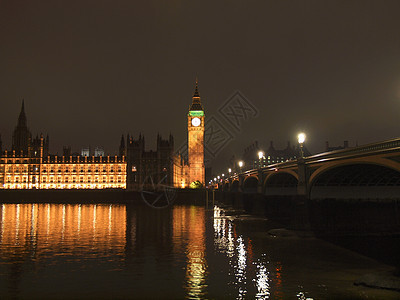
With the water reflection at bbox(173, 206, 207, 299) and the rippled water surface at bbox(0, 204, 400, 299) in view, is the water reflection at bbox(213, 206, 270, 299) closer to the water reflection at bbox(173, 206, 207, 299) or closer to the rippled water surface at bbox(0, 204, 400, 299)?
the rippled water surface at bbox(0, 204, 400, 299)

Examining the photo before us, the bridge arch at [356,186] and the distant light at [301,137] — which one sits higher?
the distant light at [301,137]

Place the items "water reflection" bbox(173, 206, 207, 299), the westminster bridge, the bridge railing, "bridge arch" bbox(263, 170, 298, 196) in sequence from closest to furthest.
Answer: "water reflection" bbox(173, 206, 207, 299) < the bridge railing < the westminster bridge < "bridge arch" bbox(263, 170, 298, 196)

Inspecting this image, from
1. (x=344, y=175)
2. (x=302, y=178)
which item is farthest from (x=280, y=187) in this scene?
(x=302, y=178)

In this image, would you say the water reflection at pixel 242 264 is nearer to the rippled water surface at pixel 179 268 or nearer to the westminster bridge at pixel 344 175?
the rippled water surface at pixel 179 268

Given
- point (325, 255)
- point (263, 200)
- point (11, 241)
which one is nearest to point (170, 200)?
point (263, 200)

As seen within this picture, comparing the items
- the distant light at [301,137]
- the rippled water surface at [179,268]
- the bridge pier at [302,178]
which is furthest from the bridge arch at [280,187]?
the rippled water surface at [179,268]

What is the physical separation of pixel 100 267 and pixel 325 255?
16305 millimetres

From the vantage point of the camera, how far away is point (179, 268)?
25844mm

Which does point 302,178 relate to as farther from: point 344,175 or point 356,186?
point 356,186

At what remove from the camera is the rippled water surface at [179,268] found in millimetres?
20109

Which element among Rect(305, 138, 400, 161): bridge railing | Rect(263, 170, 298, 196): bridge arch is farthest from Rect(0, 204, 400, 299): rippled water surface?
Rect(263, 170, 298, 196): bridge arch

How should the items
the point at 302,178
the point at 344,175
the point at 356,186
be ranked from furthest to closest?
the point at 356,186, the point at 344,175, the point at 302,178

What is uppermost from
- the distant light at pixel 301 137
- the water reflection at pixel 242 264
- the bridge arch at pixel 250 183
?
the distant light at pixel 301 137

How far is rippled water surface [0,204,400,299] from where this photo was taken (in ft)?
66.0
